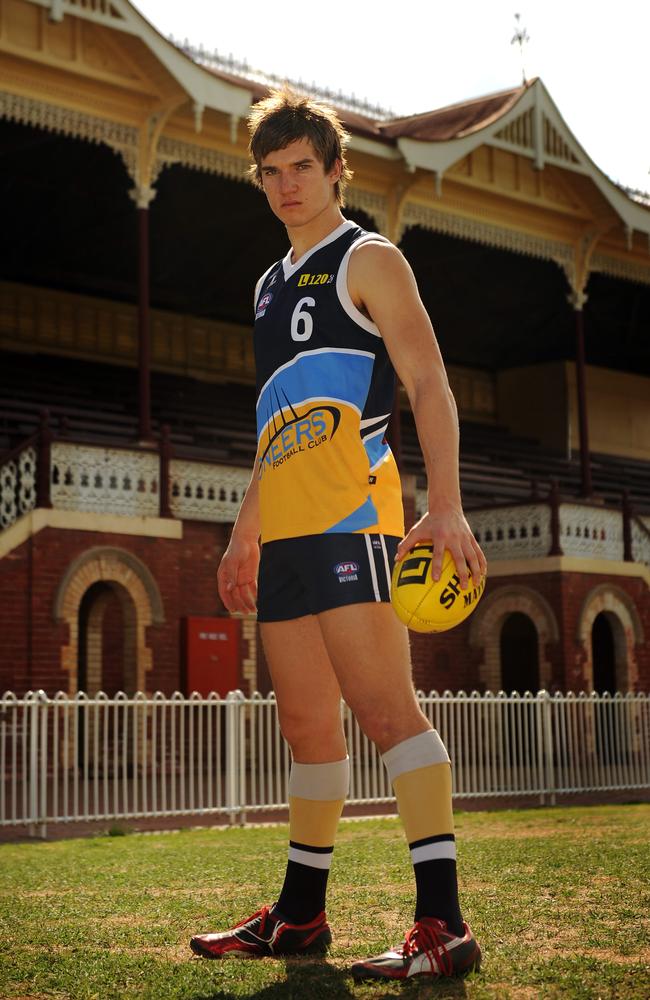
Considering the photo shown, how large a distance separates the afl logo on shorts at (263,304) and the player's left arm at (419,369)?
0.35 meters

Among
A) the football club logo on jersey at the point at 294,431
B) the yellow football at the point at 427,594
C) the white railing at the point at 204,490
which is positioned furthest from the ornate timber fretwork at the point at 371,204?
the yellow football at the point at 427,594

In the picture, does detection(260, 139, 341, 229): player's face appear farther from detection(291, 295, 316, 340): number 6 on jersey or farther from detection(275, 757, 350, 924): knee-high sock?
detection(275, 757, 350, 924): knee-high sock

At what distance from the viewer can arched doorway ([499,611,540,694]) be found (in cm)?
2150

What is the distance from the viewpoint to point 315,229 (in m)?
4.11

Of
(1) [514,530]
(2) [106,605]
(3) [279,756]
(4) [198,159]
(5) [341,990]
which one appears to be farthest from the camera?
(1) [514,530]

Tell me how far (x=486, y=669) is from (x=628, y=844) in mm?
13109

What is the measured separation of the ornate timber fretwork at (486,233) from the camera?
2047cm

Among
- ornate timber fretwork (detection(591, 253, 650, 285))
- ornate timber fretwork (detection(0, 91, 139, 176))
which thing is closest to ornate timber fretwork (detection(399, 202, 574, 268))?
ornate timber fretwork (detection(591, 253, 650, 285))

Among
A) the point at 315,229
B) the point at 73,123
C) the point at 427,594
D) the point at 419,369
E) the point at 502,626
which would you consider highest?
the point at 73,123

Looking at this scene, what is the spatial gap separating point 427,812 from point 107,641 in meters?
13.6

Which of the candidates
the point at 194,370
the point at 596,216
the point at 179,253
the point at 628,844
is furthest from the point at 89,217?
the point at 628,844

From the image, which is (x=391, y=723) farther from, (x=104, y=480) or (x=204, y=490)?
(x=204, y=490)

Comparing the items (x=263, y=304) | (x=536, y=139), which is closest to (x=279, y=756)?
(x=263, y=304)

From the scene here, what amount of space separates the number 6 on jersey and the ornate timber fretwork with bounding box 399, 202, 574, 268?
16557 mm
